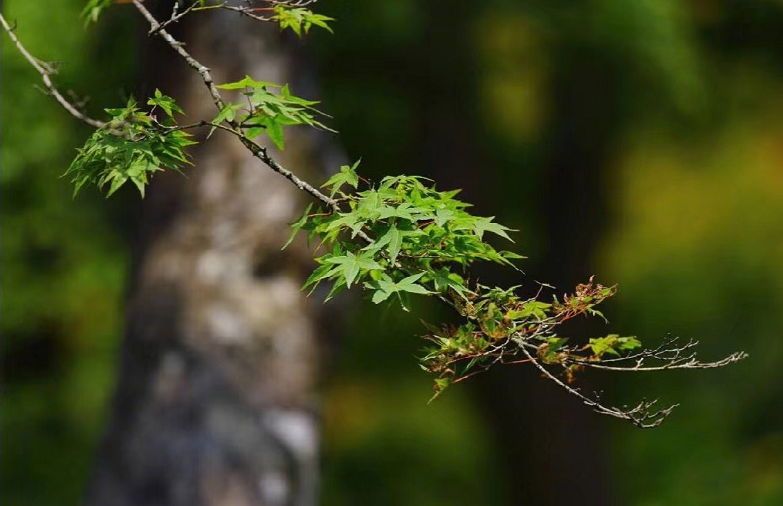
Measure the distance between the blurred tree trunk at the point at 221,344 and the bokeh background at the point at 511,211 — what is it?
2256mm

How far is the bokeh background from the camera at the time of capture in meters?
10.7

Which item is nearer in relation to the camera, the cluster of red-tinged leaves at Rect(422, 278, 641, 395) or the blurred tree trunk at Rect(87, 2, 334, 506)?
the cluster of red-tinged leaves at Rect(422, 278, 641, 395)

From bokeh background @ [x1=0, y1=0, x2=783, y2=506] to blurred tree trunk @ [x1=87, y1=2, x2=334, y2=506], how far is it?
7.40 ft

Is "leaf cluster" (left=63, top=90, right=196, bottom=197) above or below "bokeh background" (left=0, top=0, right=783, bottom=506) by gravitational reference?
below

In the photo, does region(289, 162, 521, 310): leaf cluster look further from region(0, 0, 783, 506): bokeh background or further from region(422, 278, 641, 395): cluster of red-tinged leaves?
region(0, 0, 783, 506): bokeh background

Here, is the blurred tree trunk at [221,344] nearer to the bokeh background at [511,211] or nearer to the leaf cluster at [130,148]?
the bokeh background at [511,211]

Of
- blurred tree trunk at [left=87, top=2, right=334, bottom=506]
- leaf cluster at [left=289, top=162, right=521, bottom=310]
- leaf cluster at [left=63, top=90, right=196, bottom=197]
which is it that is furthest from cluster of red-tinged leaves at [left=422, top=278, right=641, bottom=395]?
blurred tree trunk at [left=87, top=2, right=334, bottom=506]

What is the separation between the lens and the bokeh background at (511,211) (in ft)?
35.2

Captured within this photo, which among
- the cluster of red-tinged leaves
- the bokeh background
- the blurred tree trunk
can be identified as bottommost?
the cluster of red-tinged leaves

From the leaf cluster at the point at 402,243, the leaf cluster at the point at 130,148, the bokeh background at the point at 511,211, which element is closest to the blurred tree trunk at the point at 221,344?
the bokeh background at the point at 511,211

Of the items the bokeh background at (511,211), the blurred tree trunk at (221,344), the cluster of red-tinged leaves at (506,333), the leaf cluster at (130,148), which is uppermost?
the bokeh background at (511,211)

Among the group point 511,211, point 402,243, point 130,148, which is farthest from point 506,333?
point 511,211

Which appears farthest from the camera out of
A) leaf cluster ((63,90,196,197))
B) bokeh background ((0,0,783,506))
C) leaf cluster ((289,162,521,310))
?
bokeh background ((0,0,783,506))

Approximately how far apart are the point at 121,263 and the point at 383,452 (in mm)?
3353
